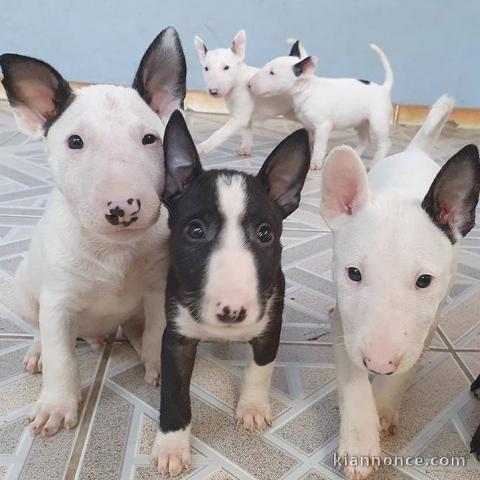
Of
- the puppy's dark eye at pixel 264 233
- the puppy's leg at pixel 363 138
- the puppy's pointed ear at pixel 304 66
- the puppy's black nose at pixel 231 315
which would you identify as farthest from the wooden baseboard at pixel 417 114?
the puppy's black nose at pixel 231 315

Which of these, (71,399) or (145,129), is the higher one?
(145,129)

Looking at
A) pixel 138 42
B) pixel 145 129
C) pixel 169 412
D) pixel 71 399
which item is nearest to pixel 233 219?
pixel 145 129

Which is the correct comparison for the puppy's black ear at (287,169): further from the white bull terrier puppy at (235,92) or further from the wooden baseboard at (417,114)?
the wooden baseboard at (417,114)

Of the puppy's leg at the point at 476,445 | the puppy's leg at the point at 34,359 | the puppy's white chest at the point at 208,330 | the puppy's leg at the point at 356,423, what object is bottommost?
the puppy's leg at the point at 34,359

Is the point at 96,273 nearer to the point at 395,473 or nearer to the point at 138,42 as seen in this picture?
the point at 395,473

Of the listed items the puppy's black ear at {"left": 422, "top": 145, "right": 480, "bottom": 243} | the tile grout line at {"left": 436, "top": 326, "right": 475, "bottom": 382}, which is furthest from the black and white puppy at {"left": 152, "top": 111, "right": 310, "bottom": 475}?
the tile grout line at {"left": 436, "top": 326, "right": 475, "bottom": 382}

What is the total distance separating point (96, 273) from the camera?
3.53ft

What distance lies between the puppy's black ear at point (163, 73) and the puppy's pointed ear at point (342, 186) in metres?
0.34

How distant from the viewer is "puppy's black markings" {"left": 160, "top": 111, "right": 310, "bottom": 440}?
879 mm

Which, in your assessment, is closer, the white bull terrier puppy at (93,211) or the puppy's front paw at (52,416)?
the white bull terrier puppy at (93,211)

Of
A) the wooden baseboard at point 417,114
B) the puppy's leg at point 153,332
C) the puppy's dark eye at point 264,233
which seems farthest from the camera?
the wooden baseboard at point 417,114

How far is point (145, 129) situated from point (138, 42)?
3.82m

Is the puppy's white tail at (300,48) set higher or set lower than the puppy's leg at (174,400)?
lower

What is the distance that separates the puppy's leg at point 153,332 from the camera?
1.19 metres
